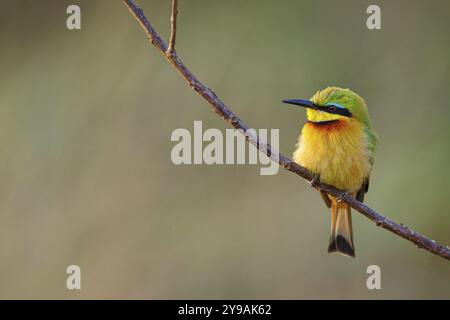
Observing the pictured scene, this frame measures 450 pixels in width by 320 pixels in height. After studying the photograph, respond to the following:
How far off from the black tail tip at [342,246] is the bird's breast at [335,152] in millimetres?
446

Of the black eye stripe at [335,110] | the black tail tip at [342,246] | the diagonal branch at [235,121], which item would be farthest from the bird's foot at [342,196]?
the black tail tip at [342,246]

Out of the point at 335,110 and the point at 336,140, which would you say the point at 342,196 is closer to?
the point at 336,140

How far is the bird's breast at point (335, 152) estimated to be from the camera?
351cm

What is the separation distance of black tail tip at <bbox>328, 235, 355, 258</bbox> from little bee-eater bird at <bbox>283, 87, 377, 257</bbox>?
1.33 ft

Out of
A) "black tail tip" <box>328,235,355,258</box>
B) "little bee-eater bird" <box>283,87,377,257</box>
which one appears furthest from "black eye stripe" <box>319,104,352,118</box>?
"black tail tip" <box>328,235,355,258</box>

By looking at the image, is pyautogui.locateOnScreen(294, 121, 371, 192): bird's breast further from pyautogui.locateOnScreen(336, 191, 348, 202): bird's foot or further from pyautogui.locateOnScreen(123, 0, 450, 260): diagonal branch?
pyautogui.locateOnScreen(123, 0, 450, 260): diagonal branch

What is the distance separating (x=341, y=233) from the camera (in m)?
3.98

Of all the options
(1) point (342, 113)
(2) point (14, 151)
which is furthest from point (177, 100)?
(1) point (342, 113)

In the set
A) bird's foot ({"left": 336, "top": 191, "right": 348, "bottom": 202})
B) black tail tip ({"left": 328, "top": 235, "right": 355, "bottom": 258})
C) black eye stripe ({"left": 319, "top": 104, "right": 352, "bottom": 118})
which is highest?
black eye stripe ({"left": 319, "top": 104, "right": 352, "bottom": 118})

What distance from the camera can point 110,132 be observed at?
5.83 m

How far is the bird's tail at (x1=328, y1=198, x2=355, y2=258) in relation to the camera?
13.0 feet

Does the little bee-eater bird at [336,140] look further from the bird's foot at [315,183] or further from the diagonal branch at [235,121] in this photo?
the diagonal branch at [235,121]

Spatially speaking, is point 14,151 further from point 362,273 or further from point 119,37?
point 362,273

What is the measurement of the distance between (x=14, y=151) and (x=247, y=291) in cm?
230
